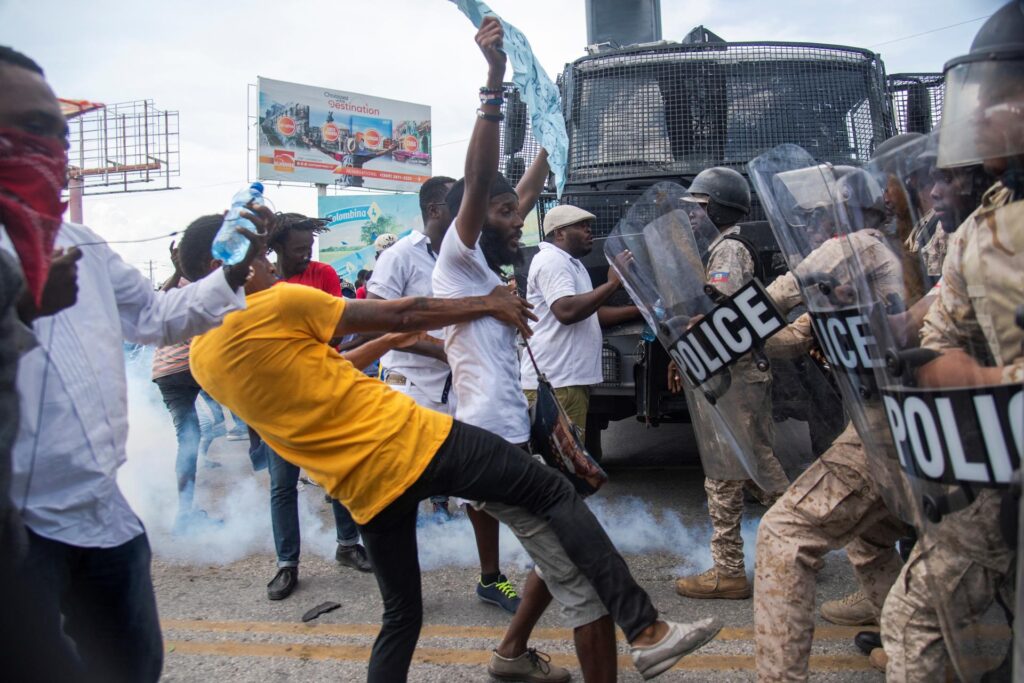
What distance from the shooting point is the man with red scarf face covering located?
4.13 ft

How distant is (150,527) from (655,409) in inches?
126

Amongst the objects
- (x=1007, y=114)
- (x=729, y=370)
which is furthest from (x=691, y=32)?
(x=1007, y=114)

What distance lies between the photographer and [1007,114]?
4.36 feet

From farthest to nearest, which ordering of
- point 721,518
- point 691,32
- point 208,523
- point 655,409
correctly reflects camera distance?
point 691,32, point 208,523, point 655,409, point 721,518

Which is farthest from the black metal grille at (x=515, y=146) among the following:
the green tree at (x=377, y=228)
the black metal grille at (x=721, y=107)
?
the green tree at (x=377, y=228)

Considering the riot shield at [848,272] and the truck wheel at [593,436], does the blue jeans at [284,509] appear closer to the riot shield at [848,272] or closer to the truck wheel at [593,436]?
the truck wheel at [593,436]

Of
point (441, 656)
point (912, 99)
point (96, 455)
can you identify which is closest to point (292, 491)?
point (441, 656)

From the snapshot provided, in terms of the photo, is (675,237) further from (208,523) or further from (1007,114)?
(208,523)

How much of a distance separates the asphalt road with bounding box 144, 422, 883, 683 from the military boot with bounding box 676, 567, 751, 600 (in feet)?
0.12

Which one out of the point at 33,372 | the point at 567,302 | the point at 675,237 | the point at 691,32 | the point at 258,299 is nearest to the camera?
the point at 33,372

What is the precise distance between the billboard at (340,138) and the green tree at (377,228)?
3.59m

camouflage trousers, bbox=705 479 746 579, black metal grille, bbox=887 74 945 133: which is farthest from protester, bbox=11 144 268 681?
black metal grille, bbox=887 74 945 133

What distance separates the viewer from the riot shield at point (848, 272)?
69.3 inches

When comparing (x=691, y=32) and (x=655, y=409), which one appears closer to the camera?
(x=655, y=409)
